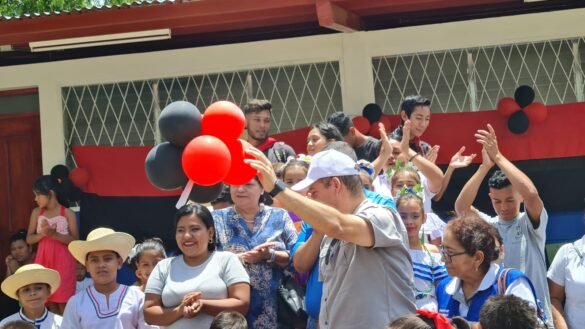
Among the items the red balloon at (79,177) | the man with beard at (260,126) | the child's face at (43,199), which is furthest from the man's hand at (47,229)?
the man with beard at (260,126)

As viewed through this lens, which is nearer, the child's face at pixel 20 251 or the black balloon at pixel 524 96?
the black balloon at pixel 524 96

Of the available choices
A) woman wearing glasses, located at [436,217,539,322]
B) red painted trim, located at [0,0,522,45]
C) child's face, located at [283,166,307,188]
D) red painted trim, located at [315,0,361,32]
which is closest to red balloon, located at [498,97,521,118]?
red painted trim, located at [0,0,522,45]

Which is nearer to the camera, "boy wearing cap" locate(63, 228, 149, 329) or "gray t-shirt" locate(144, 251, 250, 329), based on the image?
"gray t-shirt" locate(144, 251, 250, 329)

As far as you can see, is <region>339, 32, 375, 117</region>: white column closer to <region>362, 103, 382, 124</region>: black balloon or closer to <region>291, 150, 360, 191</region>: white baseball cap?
<region>362, 103, 382, 124</region>: black balloon

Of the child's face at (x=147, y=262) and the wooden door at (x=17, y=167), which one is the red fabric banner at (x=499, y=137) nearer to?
the wooden door at (x=17, y=167)

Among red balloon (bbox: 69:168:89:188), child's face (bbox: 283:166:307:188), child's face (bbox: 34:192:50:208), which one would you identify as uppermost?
red balloon (bbox: 69:168:89:188)

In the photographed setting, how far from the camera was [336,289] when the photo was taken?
13.6ft

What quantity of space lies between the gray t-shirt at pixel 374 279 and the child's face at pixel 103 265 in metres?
2.16

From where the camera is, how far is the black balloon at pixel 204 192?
4.57 m

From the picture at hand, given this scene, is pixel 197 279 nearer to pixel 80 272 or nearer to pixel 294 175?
pixel 294 175

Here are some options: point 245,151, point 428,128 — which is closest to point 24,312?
point 245,151

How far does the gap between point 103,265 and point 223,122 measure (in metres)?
1.89

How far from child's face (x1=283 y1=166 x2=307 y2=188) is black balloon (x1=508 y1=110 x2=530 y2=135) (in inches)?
114

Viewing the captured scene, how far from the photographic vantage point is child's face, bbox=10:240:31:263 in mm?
8352
